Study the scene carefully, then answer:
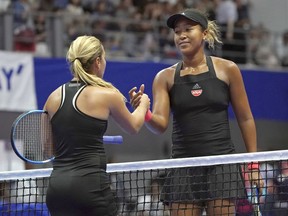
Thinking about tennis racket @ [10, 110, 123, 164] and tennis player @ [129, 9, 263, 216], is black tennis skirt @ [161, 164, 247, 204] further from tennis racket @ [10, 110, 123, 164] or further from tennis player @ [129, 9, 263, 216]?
tennis racket @ [10, 110, 123, 164]

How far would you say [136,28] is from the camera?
57.0 ft

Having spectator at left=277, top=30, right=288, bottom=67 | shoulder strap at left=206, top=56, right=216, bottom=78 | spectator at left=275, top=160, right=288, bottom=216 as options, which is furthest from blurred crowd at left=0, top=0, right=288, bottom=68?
shoulder strap at left=206, top=56, right=216, bottom=78

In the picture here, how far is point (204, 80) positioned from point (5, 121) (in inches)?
400

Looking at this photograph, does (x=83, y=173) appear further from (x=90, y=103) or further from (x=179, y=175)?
(x=179, y=175)

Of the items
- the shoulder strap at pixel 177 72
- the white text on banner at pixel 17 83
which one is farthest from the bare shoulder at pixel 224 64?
the white text on banner at pixel 17 83

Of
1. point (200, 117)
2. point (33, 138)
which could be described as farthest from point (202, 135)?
point (33, 138)

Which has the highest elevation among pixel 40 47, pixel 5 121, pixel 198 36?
pixel 198 36

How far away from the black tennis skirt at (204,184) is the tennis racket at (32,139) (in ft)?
1.77

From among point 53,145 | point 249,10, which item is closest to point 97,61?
point 53,145

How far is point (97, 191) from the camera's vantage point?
525cm

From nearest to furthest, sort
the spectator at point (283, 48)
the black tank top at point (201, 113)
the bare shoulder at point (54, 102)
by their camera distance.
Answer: the bare shoulder at point (54, 102) < the black tank top at point (201, 113) < the spectator at point (283, 48)

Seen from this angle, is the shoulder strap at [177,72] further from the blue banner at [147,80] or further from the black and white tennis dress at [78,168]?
the blue banner at [147,80]

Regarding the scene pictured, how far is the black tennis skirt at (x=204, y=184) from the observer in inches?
236

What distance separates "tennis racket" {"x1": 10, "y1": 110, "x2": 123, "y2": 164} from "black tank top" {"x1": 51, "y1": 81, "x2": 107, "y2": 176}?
16.6 inches
